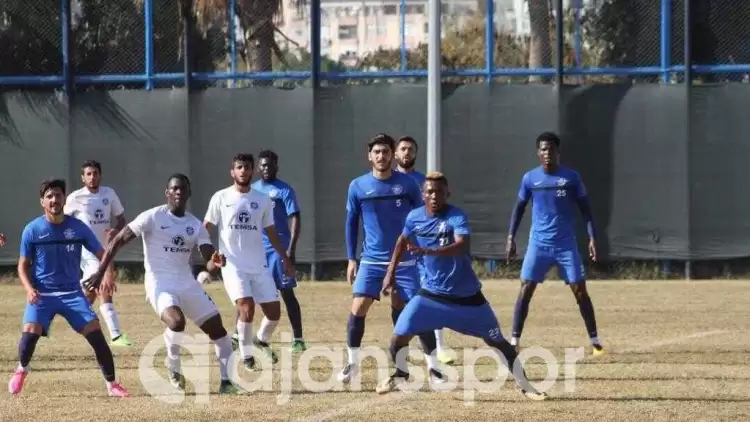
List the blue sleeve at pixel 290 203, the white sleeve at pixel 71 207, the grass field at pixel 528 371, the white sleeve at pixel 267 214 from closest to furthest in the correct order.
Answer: the grass field at pixel 528 371 → the white sleeve at pixel 267 214 → the blue sleeve at pixel 290 203 → the white sleeve at pixel 71 207

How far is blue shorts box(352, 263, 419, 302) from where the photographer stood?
43.8 feet

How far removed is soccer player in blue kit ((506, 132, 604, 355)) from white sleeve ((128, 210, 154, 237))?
4239 millimetres

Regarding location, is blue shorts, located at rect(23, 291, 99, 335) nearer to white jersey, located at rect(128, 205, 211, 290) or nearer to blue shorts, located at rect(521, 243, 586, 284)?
white jersey, located at rect(128, 205, 211, 290)

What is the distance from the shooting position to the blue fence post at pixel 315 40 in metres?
25.5

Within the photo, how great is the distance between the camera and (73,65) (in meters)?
26.1

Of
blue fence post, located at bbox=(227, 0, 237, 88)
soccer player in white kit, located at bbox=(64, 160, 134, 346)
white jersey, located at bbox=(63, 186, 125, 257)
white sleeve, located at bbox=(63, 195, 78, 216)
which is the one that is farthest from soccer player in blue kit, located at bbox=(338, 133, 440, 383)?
blue fence post, located at bbox=(227, 0, 237, 88)

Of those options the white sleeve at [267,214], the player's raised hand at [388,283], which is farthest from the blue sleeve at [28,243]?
the player's raised hand at [388,283]

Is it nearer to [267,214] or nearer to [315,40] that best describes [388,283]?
[267,214]

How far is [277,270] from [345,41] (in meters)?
11.1

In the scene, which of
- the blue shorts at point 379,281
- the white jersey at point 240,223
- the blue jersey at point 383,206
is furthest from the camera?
the white jersey at point 240,223

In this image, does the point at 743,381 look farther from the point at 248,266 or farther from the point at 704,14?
the point at 704,14

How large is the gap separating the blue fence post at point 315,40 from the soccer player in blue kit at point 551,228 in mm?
10392

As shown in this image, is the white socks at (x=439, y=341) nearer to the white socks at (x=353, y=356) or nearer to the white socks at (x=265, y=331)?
the white socks at (x=265, y=331)

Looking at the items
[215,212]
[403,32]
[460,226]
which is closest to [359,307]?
[460,226]
